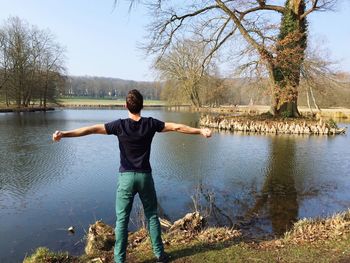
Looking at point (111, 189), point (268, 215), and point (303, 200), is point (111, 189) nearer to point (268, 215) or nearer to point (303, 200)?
point (268, 215)

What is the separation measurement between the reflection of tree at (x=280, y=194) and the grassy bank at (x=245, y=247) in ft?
2.77

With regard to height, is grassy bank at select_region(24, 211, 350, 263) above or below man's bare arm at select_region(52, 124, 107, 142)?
below

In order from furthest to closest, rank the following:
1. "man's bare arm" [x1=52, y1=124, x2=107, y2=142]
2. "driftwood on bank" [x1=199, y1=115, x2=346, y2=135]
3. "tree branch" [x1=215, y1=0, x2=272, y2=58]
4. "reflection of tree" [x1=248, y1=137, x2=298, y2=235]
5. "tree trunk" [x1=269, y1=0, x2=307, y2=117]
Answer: "tree branch" [x1=215, y1=0, x2=272, y2=58]
"tree trunk" [x1=269, y1=0, x2=307, y2=117]
"driftwood on bank" [x1=199, y1=115, x2=346, y2=135]
"reflection of tree" [x1=248, y1=137, x2=298, y2=235]
"man's bare arm" [x1=52, y1=124, x2=107, y2=142]

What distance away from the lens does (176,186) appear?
816cm

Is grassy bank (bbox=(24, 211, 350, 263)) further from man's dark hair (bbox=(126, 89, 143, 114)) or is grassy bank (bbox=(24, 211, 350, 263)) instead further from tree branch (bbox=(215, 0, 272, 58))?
tree branch (bbox=(215, 0, 272, 58))

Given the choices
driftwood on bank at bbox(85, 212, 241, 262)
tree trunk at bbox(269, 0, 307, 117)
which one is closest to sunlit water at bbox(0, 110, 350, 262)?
driftwood on bank at bbox(85, 212, 241, 262)

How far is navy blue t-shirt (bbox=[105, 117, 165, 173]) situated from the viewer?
12.3 feet

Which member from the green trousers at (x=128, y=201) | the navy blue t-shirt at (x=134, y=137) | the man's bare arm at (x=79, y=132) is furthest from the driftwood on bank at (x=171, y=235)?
the man's bare arm at (x=79, y=132)

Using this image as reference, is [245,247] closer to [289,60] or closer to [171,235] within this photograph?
[171,235]

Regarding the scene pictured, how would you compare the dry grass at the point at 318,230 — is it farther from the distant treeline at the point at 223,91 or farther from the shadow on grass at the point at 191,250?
the distant treeline at the point at 223,91

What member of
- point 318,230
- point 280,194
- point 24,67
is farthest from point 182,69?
point 318,230

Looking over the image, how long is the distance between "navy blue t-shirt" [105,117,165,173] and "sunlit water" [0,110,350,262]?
72.6 inches

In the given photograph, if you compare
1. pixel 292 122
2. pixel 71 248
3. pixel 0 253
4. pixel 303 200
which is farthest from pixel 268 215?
pixel 292 122

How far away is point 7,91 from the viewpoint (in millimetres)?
43250
